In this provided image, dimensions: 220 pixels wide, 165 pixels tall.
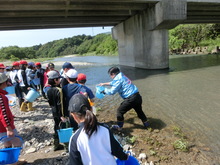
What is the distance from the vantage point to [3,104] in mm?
2754

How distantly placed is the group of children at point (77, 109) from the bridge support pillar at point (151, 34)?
10.8m

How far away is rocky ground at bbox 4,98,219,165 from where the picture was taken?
343 cm

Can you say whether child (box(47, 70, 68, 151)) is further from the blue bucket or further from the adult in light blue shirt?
the adult in light blue shirt

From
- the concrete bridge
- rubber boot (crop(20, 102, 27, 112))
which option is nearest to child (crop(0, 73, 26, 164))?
rubber boot (crop(20, 102, 27, 112))

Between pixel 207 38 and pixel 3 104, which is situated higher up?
pixel 207 38

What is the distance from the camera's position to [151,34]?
15516 millimetres

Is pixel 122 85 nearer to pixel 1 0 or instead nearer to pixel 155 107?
pixel 155 107

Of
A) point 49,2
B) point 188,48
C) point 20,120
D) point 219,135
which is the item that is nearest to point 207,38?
point 188,48

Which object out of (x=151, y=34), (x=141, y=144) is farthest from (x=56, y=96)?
(x=151, y=34)

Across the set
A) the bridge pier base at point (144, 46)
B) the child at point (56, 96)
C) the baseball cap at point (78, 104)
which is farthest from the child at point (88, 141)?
the bridge pier base at point (144, 46)

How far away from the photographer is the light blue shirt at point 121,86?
14.0 feet

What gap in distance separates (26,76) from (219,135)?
6.63m

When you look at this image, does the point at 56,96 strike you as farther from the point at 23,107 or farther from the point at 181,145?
the point at 23,107

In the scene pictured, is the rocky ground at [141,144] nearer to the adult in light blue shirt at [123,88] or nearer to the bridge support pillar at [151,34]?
the adult in light blue shirt at [123,88]
